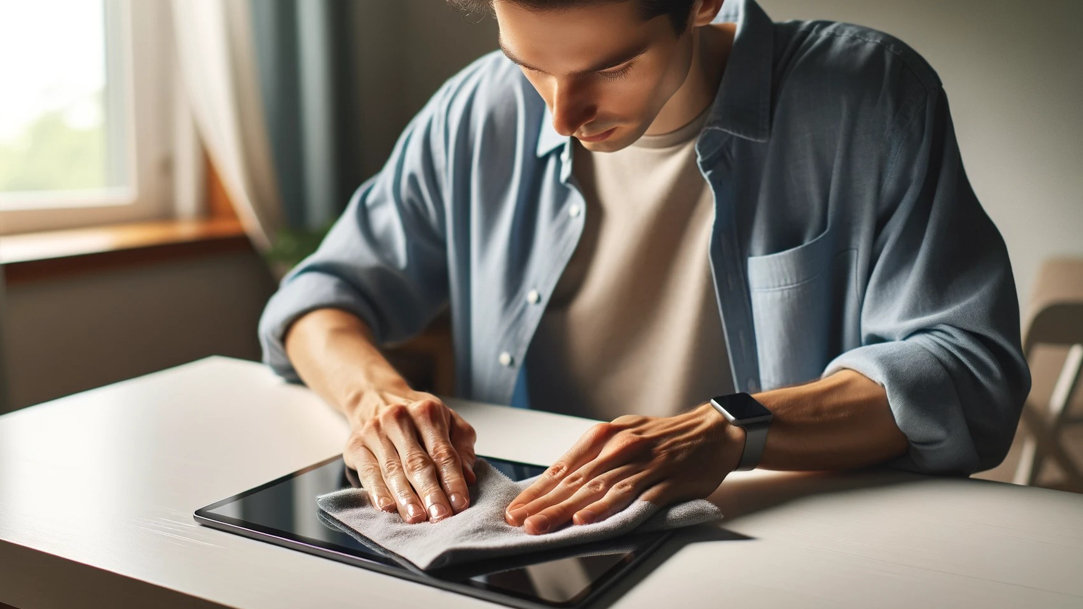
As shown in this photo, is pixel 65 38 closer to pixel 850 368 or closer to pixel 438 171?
pixel 438 171

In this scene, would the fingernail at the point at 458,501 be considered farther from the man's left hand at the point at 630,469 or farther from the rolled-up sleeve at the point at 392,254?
the rolled-up sleeve at the point at 392,254

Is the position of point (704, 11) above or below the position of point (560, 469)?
above

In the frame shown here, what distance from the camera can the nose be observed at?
3.13 ft

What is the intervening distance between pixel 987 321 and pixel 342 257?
2.70 ft

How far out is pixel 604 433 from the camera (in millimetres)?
850

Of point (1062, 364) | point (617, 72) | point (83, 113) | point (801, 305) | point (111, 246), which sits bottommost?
point (1062, 364)

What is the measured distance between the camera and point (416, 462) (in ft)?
2.81

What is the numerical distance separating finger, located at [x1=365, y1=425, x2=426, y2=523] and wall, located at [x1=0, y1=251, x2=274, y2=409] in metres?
1.34

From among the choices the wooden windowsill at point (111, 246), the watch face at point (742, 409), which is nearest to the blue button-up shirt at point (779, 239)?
the watch face at point (742, 409)

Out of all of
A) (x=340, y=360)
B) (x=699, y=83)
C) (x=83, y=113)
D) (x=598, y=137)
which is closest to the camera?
(x=598, y=137)

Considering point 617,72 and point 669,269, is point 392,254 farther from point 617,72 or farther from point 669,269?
point 617,72

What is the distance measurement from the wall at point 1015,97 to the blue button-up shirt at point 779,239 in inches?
32.5

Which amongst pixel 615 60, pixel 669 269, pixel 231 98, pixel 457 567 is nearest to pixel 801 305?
pixel 669 269

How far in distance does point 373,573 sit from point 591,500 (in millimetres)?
187
